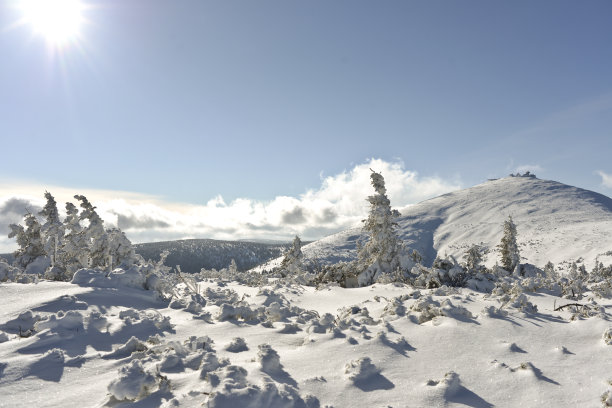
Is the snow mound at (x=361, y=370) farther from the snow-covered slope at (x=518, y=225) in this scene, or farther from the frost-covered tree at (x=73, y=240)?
the snow-covered slope at (x=518, y=225)

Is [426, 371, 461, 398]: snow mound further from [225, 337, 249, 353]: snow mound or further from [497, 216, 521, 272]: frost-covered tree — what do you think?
[497, 216, 521, 272]: frost-covered tree

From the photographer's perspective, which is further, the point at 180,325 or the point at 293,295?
the point at 293,295

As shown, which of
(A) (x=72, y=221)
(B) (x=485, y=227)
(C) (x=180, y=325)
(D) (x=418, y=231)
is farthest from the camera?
(D) (x=418, y=231)

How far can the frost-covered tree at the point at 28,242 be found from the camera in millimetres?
27297

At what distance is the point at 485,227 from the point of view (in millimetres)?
146375

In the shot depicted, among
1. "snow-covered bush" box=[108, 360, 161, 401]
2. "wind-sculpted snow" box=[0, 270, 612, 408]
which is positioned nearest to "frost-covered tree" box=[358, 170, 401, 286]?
"wind-sculpted snow" box=[0, 270, 612, 408]

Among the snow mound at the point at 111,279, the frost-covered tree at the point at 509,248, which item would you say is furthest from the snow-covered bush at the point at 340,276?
the frost-covered tree at the point at 509,248

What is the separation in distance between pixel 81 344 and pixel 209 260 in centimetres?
18632

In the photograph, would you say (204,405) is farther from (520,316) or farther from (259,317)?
(520,316)

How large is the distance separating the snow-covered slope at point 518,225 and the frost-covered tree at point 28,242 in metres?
88.5

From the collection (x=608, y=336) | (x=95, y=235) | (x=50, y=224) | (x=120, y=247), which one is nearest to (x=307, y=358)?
(x=608, y=336)

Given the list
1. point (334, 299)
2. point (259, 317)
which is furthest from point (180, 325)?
point (334, 299)

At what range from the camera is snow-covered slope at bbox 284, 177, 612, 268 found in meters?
101

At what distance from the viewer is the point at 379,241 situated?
18078 millimetres
